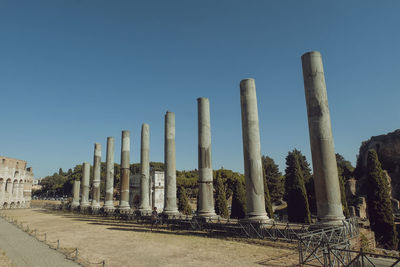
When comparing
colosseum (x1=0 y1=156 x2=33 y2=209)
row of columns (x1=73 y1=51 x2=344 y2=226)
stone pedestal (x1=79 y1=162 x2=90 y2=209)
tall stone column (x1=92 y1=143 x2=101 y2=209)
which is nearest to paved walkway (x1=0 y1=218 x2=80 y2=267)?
row of columns (x1=73 y1=51 x2=344 y2=226)

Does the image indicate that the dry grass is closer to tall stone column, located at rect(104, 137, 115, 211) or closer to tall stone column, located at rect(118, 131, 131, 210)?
tall stone column, located at rect(118, 131, 131, 210)

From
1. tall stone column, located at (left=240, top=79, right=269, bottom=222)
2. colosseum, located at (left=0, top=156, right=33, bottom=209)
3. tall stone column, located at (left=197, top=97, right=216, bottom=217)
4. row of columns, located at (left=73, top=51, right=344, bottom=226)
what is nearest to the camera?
row of columns, located at (left=73, top=51, right=344, bottom=226)

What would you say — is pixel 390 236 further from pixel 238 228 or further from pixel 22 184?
pixel 22 184

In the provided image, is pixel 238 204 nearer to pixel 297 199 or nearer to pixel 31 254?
pixel 297 199

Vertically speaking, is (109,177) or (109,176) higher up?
(109,176)

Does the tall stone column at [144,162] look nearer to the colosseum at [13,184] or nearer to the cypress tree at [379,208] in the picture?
the cypress tree at [379,208]

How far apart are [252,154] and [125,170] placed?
2060cm

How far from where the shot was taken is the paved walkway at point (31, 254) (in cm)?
1147

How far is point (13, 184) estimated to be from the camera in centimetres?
7188

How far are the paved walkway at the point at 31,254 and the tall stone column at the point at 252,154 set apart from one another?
11.1 meters

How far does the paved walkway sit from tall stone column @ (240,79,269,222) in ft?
36.3

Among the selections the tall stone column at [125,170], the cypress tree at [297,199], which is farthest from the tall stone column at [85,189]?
the cypress tree at [297,199]

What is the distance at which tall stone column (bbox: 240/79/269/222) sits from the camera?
1839 cm

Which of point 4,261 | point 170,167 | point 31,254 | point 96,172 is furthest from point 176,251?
point 96,172
